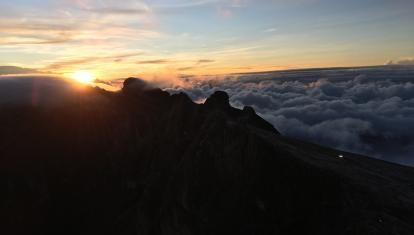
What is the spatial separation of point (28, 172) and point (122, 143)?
36.6 meters

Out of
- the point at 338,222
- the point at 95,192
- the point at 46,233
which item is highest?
the point at 338,222

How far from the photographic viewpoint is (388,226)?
6191 cm

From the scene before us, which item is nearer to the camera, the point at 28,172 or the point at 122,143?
the point at 28,172

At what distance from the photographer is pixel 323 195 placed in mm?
74438

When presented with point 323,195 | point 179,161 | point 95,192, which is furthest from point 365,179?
point 95,192

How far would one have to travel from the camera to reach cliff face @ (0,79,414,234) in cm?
7569

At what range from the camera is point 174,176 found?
122 metres

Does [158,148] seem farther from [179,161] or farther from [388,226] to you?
[388,226]

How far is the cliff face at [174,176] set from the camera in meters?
75.7

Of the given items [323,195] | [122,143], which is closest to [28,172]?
[122,143]

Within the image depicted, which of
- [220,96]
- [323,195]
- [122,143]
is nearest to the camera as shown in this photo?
[323,195]

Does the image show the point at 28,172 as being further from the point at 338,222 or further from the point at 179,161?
the point at 338,222

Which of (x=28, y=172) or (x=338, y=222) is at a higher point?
(x=338, y=222)

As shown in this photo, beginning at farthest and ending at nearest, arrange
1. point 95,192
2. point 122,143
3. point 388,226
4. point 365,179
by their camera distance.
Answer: point 122,143 < point 95,192 < point 365,179 < point 388,226
